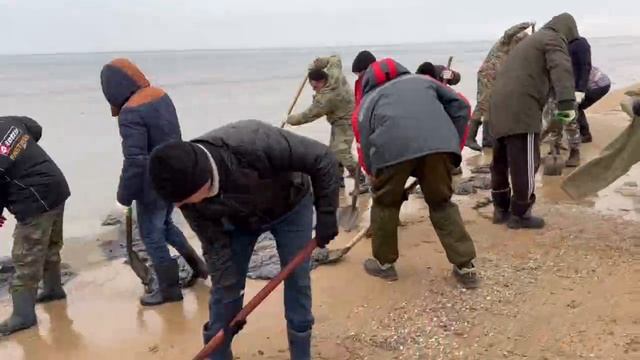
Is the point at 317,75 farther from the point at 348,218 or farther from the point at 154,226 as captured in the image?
the point at 154,226

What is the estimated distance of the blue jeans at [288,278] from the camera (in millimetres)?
3168

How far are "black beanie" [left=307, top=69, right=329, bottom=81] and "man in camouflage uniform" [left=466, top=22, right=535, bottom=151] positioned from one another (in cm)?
202

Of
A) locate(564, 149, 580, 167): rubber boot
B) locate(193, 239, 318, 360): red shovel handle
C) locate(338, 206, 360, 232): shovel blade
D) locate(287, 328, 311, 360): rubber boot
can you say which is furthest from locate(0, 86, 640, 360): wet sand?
locate(564, 149, 580, 167): rubber boot

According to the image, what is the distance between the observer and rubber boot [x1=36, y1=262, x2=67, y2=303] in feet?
15.8

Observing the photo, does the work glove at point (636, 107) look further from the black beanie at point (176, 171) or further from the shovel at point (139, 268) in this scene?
the shovel at point (139, 268)

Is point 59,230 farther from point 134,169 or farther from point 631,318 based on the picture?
point 631,318

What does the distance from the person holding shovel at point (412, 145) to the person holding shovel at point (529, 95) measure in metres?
1.01

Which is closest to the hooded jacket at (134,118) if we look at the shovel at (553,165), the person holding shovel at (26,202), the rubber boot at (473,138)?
the person holding shovel at (26,202)

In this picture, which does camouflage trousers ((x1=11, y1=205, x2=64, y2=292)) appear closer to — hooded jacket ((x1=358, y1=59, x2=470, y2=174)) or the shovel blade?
hooded jacket ((x1=358, y1=59, x2=470, y2=174))

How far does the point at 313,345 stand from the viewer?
12.3ft

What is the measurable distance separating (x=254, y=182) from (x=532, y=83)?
2920 millimetres

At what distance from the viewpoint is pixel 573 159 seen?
26.1 ft

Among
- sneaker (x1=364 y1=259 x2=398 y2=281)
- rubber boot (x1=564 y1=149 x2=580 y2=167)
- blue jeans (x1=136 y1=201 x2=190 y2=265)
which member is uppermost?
blue jeans (x1=136 y1=201 x2=190 y2=265)

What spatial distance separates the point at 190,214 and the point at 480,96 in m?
6.59
